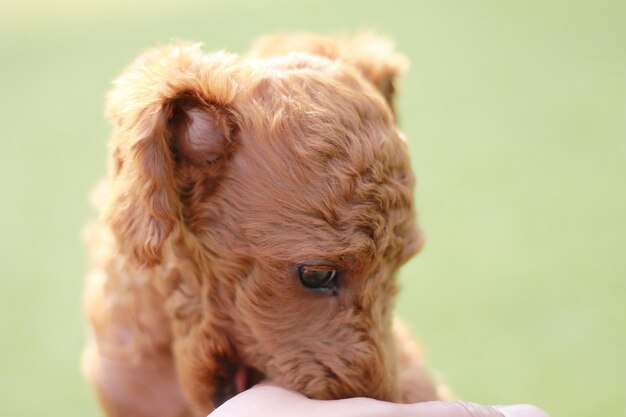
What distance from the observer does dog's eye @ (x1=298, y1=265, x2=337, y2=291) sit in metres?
1.65

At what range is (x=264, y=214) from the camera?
165cm

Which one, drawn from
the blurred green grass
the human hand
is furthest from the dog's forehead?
the blurred green grass

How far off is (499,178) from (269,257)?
108 inches

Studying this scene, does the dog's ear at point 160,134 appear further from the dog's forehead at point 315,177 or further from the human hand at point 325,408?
the human hand at point 325,408

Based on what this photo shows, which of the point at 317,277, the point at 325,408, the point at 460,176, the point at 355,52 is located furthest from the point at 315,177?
the point at 460,176

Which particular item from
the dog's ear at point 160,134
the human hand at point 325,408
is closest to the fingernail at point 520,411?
the human hand at point 325,408

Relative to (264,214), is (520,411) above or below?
below

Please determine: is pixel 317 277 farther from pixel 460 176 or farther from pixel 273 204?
pixel 460 176

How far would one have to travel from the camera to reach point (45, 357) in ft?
11.0

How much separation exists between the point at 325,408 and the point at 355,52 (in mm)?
1004

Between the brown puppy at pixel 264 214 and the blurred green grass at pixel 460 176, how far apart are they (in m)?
0.99

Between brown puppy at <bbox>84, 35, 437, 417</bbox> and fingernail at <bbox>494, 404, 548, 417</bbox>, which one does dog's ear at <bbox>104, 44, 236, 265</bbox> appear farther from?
fingernail at <bbox>494, 404, 548, 417</bbox>

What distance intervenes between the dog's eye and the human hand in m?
0.24

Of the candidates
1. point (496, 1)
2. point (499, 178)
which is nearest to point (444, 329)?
point (499, 178)
